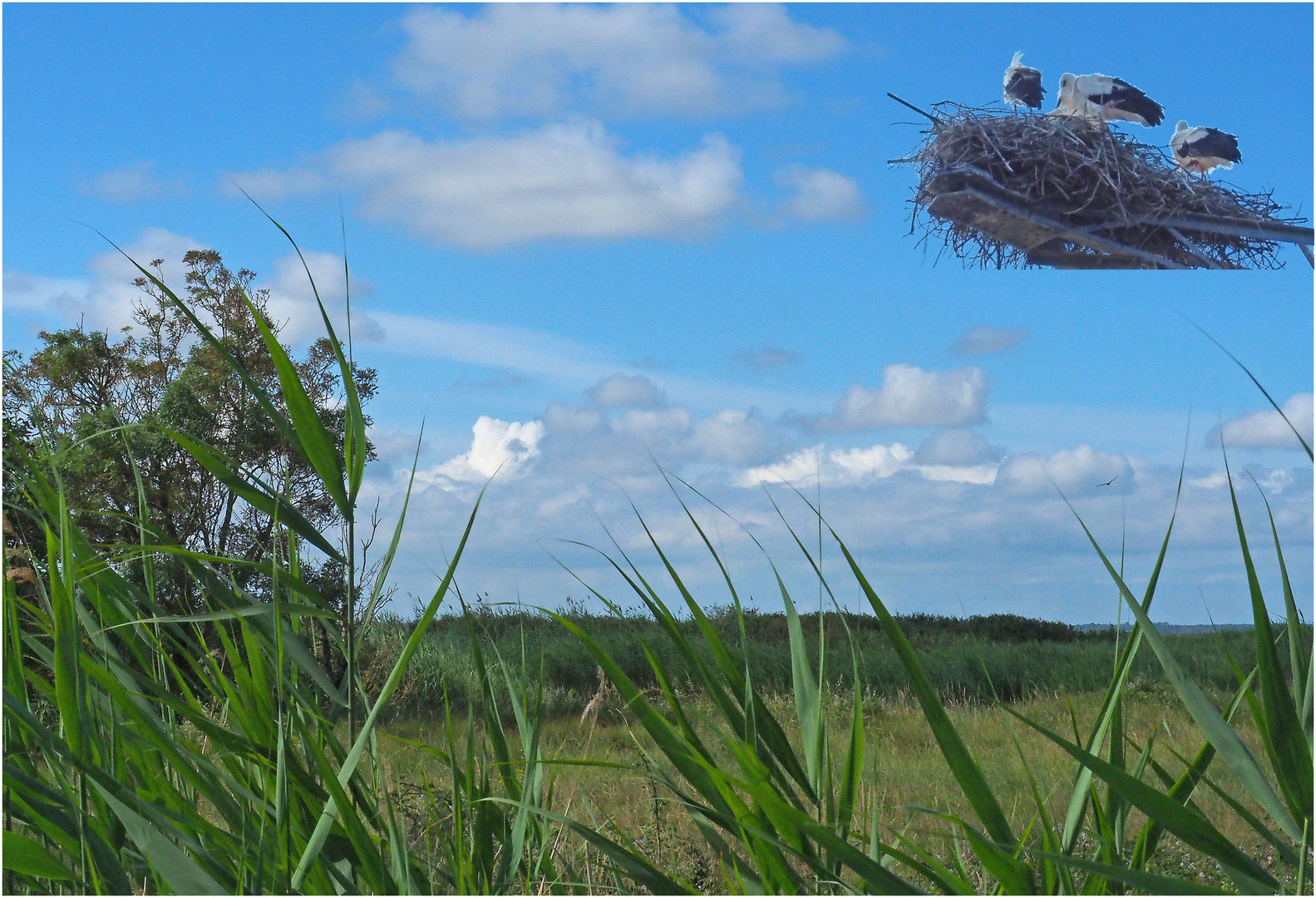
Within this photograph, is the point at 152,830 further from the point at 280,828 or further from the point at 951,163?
the point at 951,163

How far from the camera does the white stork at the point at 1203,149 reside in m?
5.70

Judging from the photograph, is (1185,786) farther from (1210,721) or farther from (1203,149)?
(1203,149)

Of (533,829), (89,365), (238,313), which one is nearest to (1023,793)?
(533,829)

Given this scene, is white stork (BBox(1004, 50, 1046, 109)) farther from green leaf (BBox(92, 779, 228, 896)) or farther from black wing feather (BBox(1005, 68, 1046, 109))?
green leaf (BBox(92, 779, 228, 896))

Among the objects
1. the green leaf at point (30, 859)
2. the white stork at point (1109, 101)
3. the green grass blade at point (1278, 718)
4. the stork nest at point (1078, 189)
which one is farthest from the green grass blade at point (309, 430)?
the white stork at point (1109, 101)

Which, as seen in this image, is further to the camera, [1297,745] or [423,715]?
[423,715]

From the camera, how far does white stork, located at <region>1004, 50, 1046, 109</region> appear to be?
6.30 metres

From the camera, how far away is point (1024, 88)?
249 inches

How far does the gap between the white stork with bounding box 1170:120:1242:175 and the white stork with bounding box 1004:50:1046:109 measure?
90 centimetres

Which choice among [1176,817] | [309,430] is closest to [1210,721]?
[1176,817]

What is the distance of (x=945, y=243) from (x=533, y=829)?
→ 16.3ft

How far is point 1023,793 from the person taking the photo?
4.92 m

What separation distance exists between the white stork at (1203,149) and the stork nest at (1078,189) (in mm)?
88

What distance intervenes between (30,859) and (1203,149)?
6.71 meters
